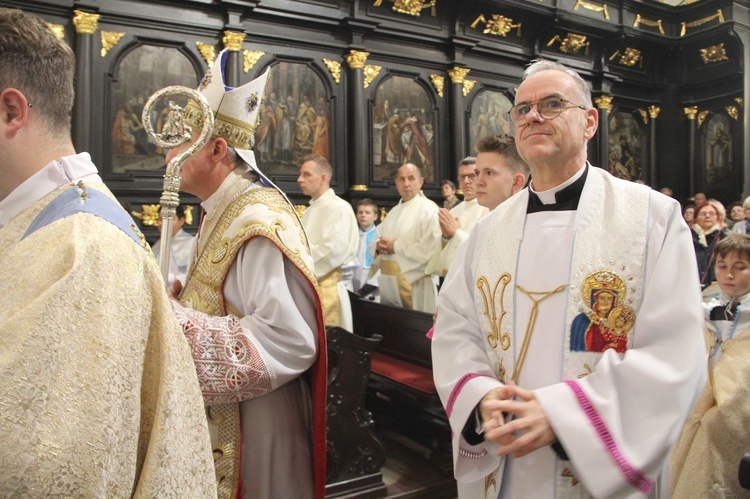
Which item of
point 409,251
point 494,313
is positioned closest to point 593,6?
point 409,251

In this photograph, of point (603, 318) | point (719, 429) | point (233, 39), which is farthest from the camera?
point (233, 39)

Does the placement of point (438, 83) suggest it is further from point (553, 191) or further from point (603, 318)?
point (603, 318)

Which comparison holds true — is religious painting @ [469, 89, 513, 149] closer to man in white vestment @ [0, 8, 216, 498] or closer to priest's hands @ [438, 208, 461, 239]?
priest's hands @ [438, 208, 461, 239]

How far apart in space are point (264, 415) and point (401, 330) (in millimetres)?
2995

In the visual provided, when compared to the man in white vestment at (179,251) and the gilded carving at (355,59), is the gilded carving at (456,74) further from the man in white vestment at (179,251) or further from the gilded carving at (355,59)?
the man in white vestment at (179,251)

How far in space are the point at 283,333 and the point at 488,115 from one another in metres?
9.69

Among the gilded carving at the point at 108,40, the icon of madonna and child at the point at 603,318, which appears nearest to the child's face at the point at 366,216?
the gilded carving at the point at 108,40

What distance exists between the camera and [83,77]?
736 cm

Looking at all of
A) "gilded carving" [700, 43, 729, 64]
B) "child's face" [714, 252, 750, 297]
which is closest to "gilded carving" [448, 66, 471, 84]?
"gilded carving" [700, 43, 729, 64]

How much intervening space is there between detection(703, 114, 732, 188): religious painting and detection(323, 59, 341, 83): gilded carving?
370 inches

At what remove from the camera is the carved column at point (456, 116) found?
34.1ft

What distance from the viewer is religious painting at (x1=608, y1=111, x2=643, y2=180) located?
1325 cm

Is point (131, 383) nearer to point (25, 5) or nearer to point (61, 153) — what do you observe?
point (61, 153)

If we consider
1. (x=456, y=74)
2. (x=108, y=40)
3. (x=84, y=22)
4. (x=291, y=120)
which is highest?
(x=456, y=74)
